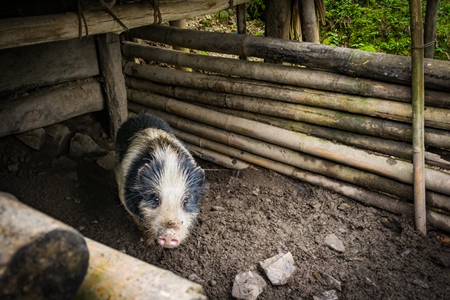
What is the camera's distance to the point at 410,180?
3.69m

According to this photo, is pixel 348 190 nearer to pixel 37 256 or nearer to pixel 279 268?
pixel 279 268

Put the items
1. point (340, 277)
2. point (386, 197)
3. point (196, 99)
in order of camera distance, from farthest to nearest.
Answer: point (196, 99) → point (386, 197) → point (340, 277)

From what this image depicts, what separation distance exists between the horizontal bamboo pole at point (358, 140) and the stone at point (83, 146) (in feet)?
6.39

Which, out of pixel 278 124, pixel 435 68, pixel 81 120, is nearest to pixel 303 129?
pixel 278 124

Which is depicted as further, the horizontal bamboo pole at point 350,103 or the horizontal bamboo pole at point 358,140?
the horizontal bamboo pole at point 358,140

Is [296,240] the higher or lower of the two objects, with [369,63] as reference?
lower

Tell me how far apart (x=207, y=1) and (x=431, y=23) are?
7.36 ft

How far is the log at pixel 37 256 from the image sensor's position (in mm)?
1395

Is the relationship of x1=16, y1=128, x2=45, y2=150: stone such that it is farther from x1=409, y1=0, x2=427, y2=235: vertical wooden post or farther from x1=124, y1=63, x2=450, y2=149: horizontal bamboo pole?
x1=409, y1=0, x2=427, y2=235: vertical wooden post

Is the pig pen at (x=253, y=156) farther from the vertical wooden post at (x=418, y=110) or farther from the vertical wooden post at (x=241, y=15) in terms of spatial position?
the vertical wooden post at (x=241, y=15)

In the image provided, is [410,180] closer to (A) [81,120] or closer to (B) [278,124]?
(B) [278,124]

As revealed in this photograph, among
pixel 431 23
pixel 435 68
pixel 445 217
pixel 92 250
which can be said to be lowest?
pixel 445 217

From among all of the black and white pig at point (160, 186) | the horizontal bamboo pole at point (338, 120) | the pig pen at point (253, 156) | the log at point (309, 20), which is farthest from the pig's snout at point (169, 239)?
the log at point (309, 20)

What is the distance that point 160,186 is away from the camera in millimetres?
3594
